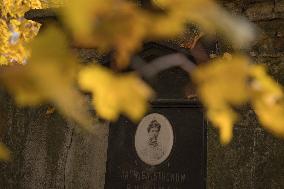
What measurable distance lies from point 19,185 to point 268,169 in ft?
8.90

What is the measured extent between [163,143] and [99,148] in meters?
0.74

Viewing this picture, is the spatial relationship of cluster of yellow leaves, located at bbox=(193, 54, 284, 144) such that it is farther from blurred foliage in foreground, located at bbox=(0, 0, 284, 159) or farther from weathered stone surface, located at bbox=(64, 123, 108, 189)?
weathered stone surface, located at bbox=(64, 123, 108, 189)

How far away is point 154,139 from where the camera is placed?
13.6 feet

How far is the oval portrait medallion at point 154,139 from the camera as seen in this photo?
160 inches

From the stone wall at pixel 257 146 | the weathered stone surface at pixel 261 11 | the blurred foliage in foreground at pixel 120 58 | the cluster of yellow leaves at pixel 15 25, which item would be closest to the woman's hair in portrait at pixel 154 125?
the stone wall at pixel 257 146

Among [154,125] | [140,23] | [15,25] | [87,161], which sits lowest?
[87,161]

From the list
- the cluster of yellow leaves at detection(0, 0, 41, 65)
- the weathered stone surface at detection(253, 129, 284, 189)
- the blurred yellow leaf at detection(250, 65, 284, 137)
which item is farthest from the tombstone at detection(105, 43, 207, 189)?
the cluster of yellow leaves at detection(0, 0, 41, 65)

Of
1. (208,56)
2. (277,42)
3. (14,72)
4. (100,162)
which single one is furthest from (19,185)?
(14,72)

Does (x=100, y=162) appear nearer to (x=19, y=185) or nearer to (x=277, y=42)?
(x=19, y=185)

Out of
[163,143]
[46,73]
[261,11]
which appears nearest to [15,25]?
[163,143]

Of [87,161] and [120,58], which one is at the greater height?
[120,58]

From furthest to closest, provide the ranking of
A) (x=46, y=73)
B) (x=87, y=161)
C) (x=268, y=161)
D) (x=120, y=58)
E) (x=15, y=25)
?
(x=15, y=25), (x=87, y=161), (x=268, y=161), (x=120, y=58), (x=46, y=73)

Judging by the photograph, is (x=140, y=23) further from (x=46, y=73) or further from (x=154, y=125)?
(x=154, y=125)

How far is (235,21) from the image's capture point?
2.32 feet
